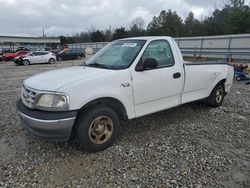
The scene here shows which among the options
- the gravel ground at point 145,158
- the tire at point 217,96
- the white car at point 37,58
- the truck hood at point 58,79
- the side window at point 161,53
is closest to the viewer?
the gravel ground at point 145,158

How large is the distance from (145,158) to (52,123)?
4.85ft

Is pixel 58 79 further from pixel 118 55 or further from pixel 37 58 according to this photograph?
pixel 37 58

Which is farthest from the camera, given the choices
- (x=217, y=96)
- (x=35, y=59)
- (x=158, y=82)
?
(x=35, y=59)

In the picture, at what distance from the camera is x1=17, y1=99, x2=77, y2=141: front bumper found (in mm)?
3020

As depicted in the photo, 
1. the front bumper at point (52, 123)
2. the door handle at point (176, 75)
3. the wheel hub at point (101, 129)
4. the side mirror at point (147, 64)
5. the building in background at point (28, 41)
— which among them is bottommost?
the wheel hub at point (101, 129)

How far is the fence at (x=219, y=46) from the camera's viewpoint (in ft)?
59.8

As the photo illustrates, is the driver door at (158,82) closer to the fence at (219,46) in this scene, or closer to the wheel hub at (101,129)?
the wheel hub at (101,129)

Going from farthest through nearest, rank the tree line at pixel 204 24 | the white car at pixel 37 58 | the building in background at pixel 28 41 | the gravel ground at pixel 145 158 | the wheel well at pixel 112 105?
the building in background at pixel 28 41 < the tree line at pixel 204 24 < the white car at pixel 37 58 < the wheel well at pixel 112 105 < the gravel ground at pixel 145 158

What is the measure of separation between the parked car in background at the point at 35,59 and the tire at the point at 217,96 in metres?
20.6

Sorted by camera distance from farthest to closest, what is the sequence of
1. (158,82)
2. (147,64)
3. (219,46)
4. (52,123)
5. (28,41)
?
(28,41), (219,46), (158,82), (147,64), (52,123)

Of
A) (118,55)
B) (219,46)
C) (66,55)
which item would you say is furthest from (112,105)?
(66,55)

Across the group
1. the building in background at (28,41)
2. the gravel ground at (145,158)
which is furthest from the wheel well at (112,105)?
the building in background at (28,41)

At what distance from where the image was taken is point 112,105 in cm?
361

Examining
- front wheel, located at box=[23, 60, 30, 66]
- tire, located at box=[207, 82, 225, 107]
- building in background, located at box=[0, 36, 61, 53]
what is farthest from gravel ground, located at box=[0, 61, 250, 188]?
building in background, located at box=[0, 36, 61, 53]
